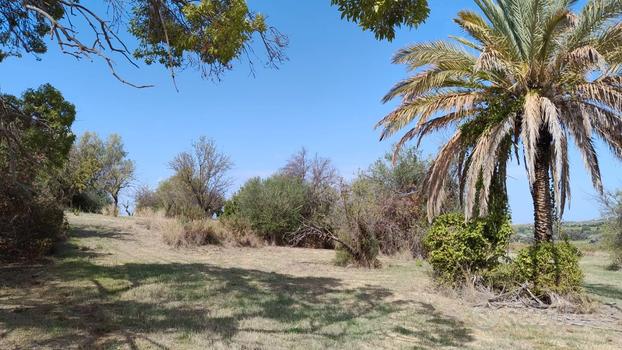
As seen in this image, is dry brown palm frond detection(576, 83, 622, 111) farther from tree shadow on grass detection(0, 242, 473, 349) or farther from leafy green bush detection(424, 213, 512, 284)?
tree shadow on grass detection(0, 242, 473, 349)

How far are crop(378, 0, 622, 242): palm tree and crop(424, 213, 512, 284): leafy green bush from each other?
450 millimetres

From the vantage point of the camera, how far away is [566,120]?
9422 millimetres

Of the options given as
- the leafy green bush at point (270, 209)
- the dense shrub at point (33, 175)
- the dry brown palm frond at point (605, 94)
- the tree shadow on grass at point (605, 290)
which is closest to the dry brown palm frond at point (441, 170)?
the dry brown palm frond at point (605, 94)

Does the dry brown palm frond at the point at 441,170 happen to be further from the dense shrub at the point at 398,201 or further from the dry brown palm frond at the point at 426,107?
the dense shrub at the point at 398,201

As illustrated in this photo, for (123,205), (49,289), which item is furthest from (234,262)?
(123,205)

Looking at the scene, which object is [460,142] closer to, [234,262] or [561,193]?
[561,193]

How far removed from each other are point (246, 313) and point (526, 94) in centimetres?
683

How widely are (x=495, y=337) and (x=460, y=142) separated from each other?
16.0 feet

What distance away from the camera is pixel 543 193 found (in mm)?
9328

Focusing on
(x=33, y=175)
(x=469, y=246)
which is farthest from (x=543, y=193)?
(x=33, y=175)

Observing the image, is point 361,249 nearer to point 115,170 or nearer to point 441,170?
point 441,170

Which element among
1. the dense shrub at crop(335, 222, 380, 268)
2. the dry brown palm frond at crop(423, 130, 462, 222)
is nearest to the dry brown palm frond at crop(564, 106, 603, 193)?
the dry brown palm frond at crop(423, 130, 462, 222)

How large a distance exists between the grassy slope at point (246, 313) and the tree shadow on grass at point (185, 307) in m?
0.02

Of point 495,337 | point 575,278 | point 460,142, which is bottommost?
point 495,337
